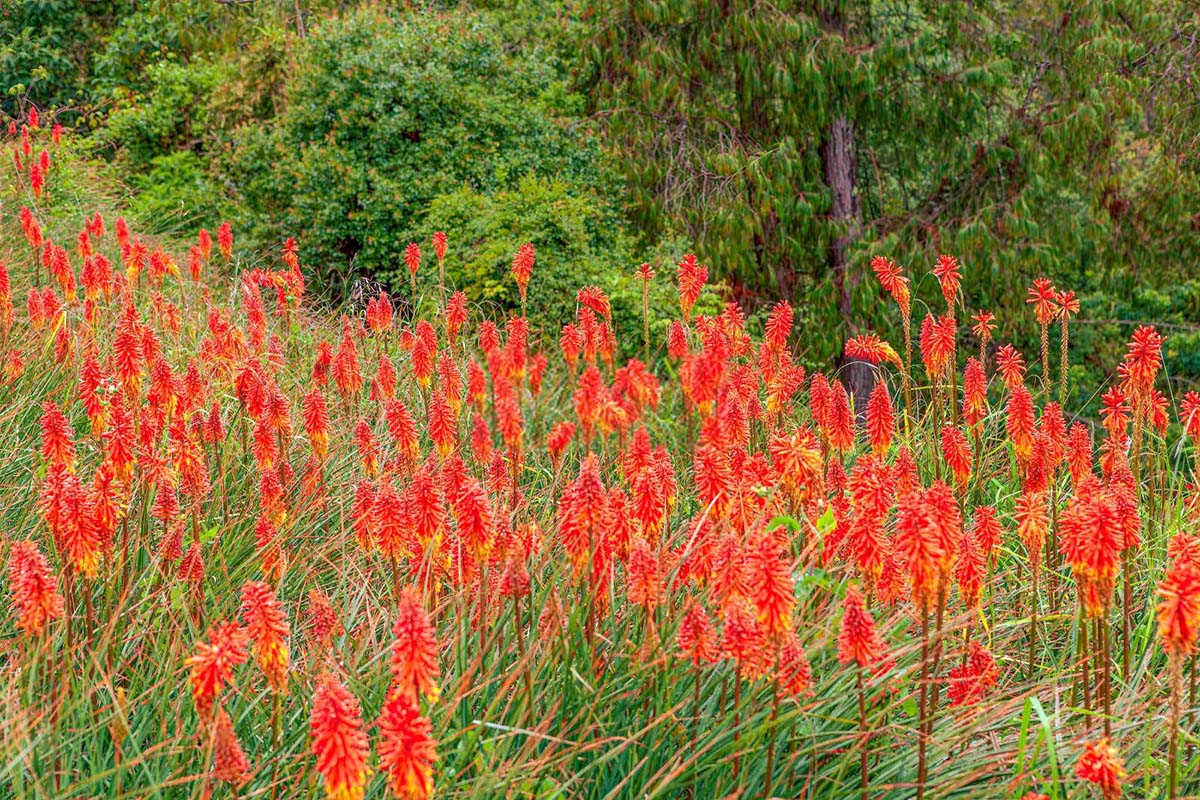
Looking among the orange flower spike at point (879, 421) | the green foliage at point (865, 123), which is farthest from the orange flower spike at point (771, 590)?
the green foliage at point (865, 123)

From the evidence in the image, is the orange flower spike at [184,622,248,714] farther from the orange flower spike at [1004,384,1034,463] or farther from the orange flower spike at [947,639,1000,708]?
the orange flower spike at [1004,384,1034,463]

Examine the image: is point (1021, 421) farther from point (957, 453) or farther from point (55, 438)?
point (55, 438)

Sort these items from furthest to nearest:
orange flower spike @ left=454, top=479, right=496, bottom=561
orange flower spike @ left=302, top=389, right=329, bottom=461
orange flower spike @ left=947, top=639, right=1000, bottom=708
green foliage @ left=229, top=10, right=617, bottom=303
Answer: green foliage @ left=229, top=10, right=617, bottom=303 < orange flower spike @ left=302, top=389, right=329, bottom=461 < orange flower spike @ left=947, top=639, right=1000, bottom=708 < orange flower spike @ left=454, top=479, right=496, bottom=561

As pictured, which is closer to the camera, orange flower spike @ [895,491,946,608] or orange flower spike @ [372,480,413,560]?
orange flower spike @ [895,491,946,608]

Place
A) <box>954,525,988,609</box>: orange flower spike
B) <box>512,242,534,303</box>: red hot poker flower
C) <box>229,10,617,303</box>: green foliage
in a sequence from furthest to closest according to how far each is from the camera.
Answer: <box>229,10,617,303</box>: green foliage
<box>512,242,534,303</box>: red hot poker flower
<box>954,525,988,609</box>: orange flower spike

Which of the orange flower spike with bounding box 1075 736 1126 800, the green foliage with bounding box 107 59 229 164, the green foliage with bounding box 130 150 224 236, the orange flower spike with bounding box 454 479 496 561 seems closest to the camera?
the orange flower spike with bounding box 1075 736 1126 800

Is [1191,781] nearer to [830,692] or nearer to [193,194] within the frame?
[830,692]

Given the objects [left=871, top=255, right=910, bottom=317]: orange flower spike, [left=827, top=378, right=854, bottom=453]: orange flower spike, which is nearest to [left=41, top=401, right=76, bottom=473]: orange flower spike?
[left=827, top=378, right=854, bottom=453]: orange flower spike

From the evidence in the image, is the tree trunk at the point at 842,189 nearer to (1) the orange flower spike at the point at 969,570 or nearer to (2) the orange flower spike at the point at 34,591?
(1) the orange flower spike at the point at 969,570

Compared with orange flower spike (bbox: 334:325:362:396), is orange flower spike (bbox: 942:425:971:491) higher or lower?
higher

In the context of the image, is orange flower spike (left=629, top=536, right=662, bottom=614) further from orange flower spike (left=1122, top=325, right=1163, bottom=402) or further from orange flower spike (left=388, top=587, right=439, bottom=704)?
orange flower spike (left=1122, top=325, right=1163, bottom=402)

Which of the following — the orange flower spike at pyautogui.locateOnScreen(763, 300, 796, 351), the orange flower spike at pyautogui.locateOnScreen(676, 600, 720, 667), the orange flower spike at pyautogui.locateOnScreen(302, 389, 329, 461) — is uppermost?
the orange flower spike at pyautogui.locateOnScreen(676, 600, 720, 667)

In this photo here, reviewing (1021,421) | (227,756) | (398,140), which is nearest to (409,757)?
(227,756)

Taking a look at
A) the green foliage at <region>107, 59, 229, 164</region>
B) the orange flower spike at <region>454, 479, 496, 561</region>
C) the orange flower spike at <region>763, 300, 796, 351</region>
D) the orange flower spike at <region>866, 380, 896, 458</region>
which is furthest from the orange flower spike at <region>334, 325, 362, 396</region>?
the green foliage at <region>107, 59, 229, 164</region>
